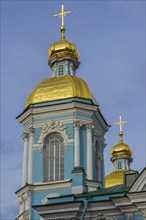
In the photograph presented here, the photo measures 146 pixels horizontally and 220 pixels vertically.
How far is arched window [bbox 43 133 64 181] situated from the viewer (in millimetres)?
27453

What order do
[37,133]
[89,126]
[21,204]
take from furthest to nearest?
[37,133] → [89,126] → [21,204]

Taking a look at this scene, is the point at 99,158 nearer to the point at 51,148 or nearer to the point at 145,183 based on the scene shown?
the point at 51,148

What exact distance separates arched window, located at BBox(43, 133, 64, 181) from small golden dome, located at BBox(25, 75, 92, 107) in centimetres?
193

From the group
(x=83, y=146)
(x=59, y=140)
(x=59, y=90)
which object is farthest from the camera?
(x=59, y=90)

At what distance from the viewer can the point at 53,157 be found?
27922 millimetres

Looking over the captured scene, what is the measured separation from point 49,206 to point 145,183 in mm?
3505

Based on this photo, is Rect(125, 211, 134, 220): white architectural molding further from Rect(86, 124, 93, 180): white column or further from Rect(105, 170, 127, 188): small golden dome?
Rect(105, 170, 127, 188): small golden dome

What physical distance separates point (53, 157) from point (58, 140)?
0.87 m

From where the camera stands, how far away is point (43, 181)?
2733 centimetres

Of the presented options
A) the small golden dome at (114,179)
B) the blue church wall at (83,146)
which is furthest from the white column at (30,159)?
the small golden dome at (114,179)

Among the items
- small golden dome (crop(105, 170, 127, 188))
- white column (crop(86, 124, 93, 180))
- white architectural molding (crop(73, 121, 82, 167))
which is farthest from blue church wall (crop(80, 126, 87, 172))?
Result: small golden dome (crop(105, 170, 127, 188))

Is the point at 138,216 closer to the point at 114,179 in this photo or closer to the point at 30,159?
the point at 30,159

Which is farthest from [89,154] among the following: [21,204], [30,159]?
[21,204]

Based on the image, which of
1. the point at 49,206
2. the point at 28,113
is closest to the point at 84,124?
the point at 28,113
